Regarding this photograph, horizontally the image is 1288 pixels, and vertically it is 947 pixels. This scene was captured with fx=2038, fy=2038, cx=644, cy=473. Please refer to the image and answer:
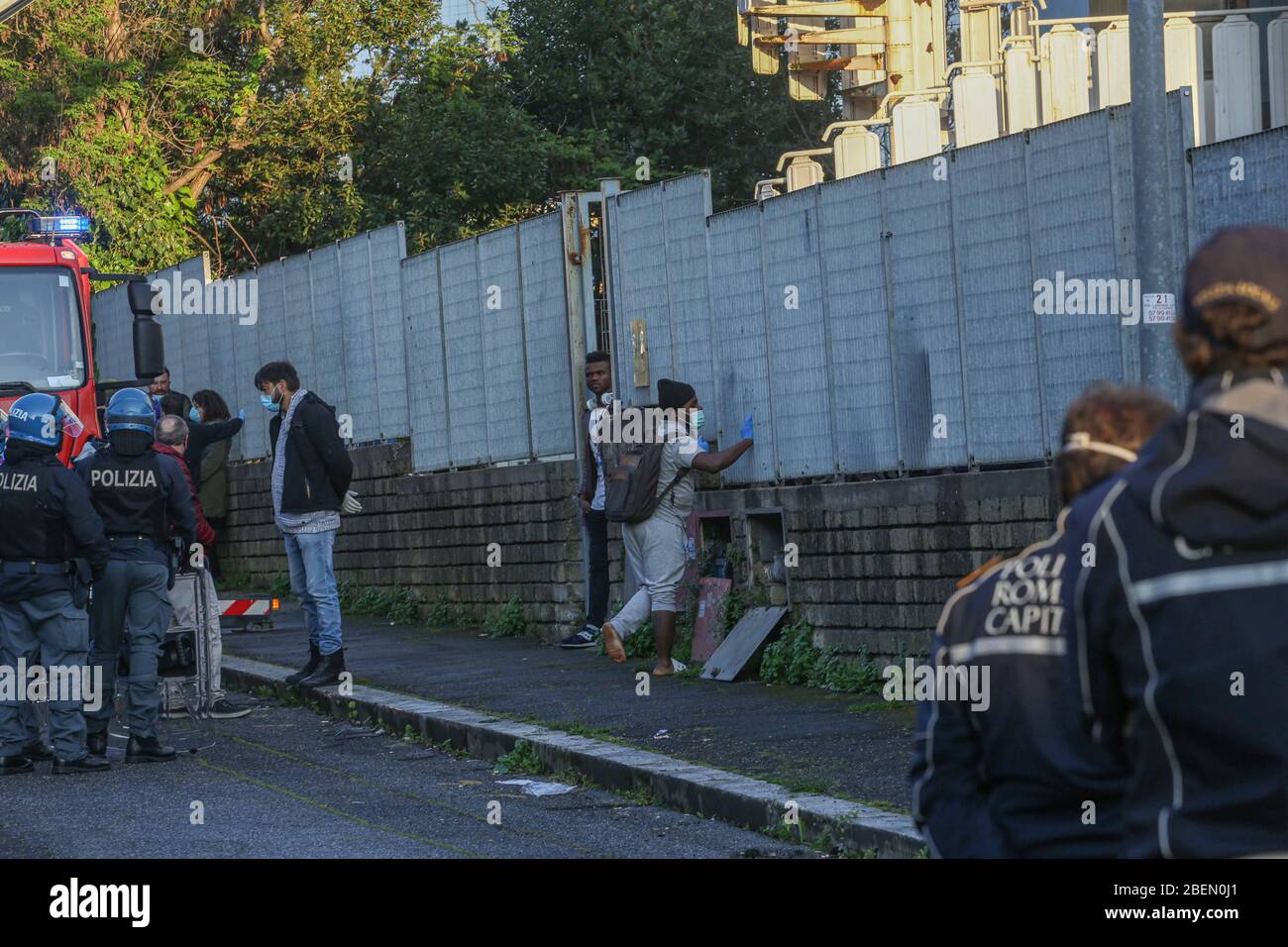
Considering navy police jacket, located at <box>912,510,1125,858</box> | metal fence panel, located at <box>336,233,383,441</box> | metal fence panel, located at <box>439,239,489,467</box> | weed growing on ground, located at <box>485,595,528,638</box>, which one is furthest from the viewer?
metal fence panel, located at <box>336,233,383,441</box>

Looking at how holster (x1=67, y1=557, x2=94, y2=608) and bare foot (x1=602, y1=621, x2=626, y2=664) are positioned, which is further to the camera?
bare foot (x1=602, y1=621, x2=626, y2=664)

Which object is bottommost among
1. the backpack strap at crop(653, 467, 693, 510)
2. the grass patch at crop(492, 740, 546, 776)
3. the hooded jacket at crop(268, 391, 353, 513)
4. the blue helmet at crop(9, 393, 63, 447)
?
the grass patch at crop(492, 740, 546, 776)

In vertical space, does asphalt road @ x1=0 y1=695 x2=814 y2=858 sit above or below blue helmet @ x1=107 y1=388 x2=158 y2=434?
below

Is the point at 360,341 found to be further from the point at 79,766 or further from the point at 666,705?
the point at 79,766

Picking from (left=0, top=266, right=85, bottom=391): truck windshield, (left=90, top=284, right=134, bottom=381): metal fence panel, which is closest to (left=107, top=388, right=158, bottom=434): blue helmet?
(left=0, top=266, right=85, bottom=391): truck windshield

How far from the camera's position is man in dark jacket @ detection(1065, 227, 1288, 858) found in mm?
2637

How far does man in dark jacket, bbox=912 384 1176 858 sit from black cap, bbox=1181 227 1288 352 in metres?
0.48

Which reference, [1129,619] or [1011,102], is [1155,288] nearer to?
[1129,619]

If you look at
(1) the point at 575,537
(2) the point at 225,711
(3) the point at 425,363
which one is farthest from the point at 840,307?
(3) the point at 425,363

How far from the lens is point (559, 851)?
7.67m

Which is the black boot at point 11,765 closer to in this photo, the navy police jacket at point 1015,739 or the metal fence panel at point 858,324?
the metal fence panel at point 858,324

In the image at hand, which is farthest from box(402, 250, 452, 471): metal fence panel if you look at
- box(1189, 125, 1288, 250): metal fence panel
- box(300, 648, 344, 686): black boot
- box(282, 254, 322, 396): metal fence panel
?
box(1189, 125, 1288, 250): metal fence panel

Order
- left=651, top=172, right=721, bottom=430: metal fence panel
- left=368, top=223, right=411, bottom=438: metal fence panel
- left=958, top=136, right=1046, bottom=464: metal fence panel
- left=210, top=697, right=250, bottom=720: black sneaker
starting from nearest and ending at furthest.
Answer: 1. left=958, top=136, right=1046, bottom=464: metal fence panel
2. left=210, top=697, right=250, bottom=720: black sneaker
3. left=651, top=172, right=721, bottom=430: metal fence panel
4. left=368, top=223, right=411, bottom=438: metal fence panel

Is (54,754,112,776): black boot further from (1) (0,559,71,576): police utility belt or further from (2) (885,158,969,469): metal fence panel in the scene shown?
(2) (885,158,969,469): metal fence panel
